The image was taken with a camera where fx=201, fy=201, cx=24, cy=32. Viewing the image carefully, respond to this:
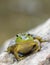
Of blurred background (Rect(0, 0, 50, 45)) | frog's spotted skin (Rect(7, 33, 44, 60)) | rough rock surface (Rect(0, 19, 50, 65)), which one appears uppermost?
Result: blurred background (Rect(0, 0, 50, 45))

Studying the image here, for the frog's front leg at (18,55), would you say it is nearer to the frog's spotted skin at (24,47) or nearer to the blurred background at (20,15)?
the frog's spotted skin at (24,47)

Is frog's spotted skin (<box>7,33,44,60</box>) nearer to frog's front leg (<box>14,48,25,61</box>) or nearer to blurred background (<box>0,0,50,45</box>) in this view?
frog's front leg (<box>14,48,25,61</box>)

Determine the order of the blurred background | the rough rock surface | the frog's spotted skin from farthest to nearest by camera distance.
→ the blurred background → the frog's spotted skin → the rough rock surface

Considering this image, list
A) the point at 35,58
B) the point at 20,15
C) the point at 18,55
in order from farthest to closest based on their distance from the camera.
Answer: the point at 20,15
the point at 18,55
the point at 35,58

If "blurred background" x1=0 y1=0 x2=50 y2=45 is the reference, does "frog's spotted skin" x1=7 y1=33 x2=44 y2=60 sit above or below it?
below

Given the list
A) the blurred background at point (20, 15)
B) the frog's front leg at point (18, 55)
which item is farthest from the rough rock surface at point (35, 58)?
the blurred background at point (20, 15)

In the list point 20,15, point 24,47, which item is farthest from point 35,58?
point 20,15

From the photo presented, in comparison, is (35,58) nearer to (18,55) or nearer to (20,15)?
(18,55)

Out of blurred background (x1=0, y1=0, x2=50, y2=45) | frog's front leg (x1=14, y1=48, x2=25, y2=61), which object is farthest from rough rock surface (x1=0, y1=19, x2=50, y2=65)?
blurred background (x1=0, y1=0, x2=50, y2=45)

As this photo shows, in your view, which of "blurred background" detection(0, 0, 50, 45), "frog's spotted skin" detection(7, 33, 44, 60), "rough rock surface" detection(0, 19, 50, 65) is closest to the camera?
"rough rock surface" detection(0, 19, 50, 65)
